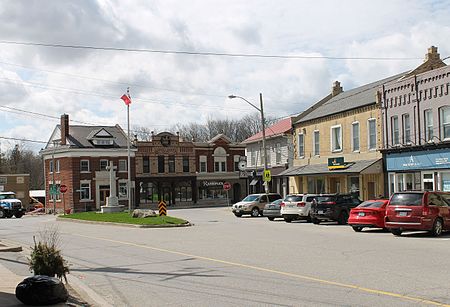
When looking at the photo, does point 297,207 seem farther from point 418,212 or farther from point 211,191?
point 211,191

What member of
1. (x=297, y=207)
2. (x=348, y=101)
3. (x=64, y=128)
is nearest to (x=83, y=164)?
(x=64, y=128)

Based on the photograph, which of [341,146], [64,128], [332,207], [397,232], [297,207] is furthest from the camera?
[64,128]

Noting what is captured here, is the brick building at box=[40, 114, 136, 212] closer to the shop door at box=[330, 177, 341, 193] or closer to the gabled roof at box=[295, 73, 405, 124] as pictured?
the gabled roof at box=[295, 73, 405, 124]

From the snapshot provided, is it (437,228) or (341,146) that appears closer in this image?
(437,228)

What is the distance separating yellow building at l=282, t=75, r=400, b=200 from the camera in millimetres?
39156

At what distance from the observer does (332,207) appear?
3047cm

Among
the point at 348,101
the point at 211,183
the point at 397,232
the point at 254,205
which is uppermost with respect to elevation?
the point at 348,101

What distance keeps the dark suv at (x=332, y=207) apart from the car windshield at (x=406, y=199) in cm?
765

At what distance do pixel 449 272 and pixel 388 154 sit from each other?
25.7 metres

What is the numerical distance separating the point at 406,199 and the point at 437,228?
1.52 m

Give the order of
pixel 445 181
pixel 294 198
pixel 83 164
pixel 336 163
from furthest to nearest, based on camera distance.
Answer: pixel 83 164
pixel 336 163
pixel 294 198
pixel 445 181

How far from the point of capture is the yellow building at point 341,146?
39.2 m

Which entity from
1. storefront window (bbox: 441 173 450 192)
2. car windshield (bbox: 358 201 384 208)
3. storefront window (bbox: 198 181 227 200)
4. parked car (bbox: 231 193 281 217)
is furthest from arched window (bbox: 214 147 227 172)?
car windshield (bbox: 358 201 384 208)

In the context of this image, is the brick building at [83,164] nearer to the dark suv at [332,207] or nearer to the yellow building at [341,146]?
the yellow building at [341,146]
